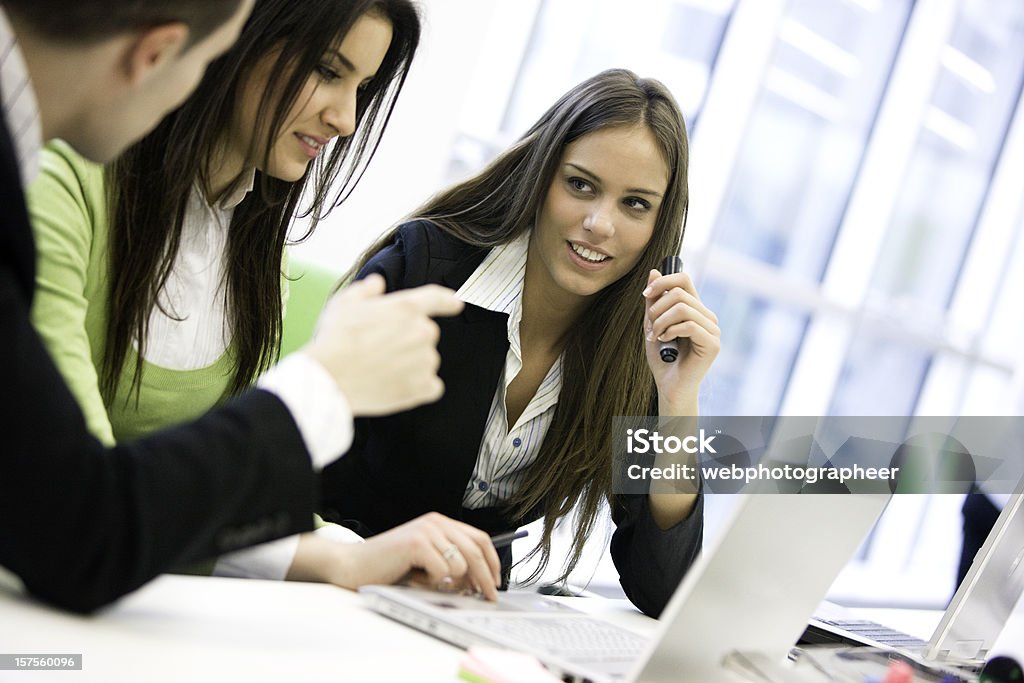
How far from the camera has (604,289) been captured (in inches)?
75.2

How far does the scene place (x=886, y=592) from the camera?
5402 millimetres

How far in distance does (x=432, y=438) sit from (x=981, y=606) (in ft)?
2.84

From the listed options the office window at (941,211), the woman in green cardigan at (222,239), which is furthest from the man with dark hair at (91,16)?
the office window at (941,211)

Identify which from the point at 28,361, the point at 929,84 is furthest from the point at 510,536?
the point at 929,84

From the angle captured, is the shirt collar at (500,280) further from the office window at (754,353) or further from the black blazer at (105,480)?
the office window at (754,353)

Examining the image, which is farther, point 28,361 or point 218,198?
point 218,198

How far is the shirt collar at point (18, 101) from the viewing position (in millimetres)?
691

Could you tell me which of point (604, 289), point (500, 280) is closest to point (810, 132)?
point (604, 289)

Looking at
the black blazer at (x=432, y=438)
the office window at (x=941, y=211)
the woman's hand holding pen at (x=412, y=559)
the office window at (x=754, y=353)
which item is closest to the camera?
the woman's hand holding pen at (x=412, y=559)

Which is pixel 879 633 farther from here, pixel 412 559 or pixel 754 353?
pixel 754 353

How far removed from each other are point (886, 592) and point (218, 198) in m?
4.88

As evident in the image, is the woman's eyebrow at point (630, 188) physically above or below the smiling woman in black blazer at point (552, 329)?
above

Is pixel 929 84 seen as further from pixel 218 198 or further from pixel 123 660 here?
pixel 123 660

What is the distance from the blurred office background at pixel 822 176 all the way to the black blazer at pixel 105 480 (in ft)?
6.70
